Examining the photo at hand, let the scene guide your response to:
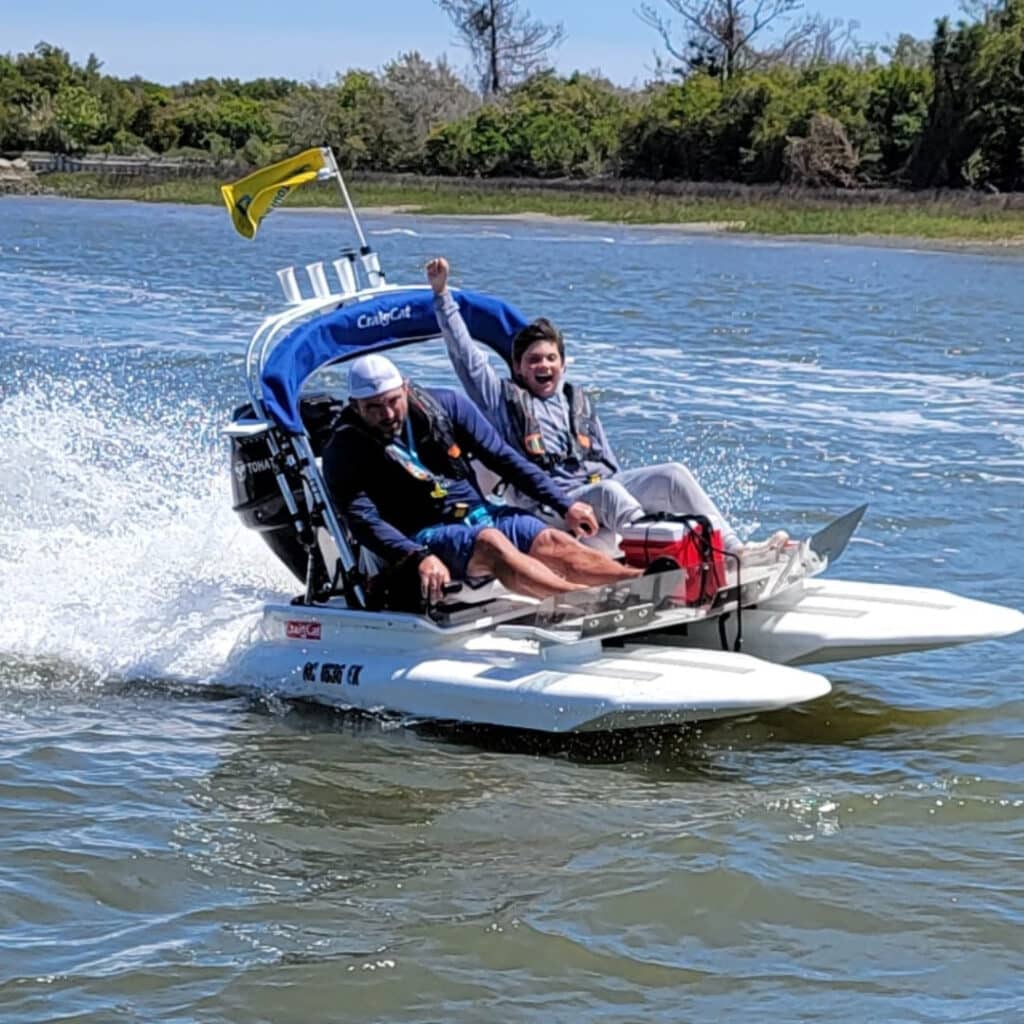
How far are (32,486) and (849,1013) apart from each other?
24.7 feet

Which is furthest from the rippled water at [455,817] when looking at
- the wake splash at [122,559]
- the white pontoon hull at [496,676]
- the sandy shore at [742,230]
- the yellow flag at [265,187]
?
the sandy shore at [742,230]

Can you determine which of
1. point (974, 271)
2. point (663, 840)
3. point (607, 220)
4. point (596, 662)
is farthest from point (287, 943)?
point (607, 220)

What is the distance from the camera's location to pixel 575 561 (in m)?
7.95

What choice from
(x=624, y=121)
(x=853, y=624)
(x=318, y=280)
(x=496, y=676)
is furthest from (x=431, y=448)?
(x=624, y=121)

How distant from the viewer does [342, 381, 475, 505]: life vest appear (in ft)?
26.6

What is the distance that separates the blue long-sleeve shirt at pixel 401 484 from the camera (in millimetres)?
8031

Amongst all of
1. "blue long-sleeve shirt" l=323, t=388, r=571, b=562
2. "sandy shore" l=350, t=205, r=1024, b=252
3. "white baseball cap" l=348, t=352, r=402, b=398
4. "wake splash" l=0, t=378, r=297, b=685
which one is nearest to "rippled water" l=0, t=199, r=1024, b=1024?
"wake splash" l=0, t=378, r=297, b=685

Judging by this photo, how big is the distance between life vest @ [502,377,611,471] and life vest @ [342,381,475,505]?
45cm

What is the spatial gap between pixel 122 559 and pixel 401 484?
2576 millimetres

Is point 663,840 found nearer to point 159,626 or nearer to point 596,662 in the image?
point 596,662

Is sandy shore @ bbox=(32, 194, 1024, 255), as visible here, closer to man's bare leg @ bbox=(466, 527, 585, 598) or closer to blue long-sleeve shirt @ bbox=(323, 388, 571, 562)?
blue long-sleeve shirt @ bbox=(323, 388, 571, 562)

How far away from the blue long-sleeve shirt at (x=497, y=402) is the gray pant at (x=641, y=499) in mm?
190

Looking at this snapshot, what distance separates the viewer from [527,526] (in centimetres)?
808

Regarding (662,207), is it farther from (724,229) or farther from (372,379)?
(372,379)
